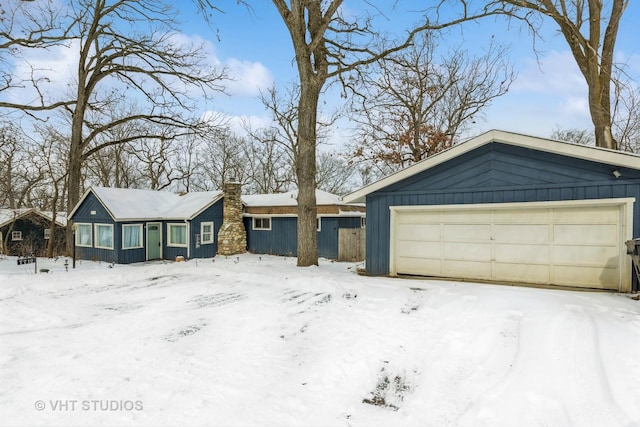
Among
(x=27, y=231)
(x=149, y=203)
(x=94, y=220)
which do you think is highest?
(x=149, y=203)

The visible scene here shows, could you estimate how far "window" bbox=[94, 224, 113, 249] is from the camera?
16766 mm

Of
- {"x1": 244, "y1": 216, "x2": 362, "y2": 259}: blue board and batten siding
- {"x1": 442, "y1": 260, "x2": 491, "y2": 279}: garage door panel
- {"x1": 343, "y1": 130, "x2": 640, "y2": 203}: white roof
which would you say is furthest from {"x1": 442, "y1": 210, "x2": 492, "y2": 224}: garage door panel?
{"x1": 244, "y1": 216, "x2": 362, "y2": 259}: blue board and batten siding

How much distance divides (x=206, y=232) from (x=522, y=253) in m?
14.7

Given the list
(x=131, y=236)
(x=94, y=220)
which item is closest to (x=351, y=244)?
(x=131, y=236)

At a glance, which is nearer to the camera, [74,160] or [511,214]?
[511,214]

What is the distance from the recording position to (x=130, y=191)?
61.0 ft

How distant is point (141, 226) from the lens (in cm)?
1741

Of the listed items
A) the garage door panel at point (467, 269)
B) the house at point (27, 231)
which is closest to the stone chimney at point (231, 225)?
the house at point (27, 231)

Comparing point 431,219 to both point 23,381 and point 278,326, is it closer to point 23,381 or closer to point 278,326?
point 278,326

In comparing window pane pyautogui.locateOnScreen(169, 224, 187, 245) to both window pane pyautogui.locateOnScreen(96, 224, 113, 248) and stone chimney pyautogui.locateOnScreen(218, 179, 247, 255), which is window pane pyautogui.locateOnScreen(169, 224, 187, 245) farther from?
window pane pyautogui.locateOnScreen(96, 224, 113, 248)

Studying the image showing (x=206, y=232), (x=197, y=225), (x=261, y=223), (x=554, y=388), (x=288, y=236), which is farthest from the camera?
(x=261, y=223)

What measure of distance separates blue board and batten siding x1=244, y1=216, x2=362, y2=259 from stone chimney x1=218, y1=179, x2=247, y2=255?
2.16ft

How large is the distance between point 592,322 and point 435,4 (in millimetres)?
9839

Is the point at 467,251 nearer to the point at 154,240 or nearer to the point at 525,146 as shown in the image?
the point at 525,146
